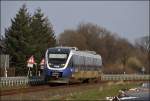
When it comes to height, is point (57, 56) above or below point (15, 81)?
above

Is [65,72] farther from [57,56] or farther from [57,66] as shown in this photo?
[57,56]

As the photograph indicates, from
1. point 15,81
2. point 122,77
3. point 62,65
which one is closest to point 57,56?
point 62,65

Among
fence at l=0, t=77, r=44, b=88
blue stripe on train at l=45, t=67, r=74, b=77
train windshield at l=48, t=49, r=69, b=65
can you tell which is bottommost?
fence at l=0, t=77, r=44, b=88

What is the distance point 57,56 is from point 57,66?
1.01 meters

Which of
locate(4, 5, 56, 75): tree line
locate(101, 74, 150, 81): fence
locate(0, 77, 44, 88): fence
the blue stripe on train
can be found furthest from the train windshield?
locate(101, 74, 150, 81): fence

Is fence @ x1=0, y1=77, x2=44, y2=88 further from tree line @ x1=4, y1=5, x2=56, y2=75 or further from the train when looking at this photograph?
tree line @ x1=4, y1=5, x2=56, y2=75

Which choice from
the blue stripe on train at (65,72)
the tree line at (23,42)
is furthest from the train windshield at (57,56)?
the tree line at (23,42)

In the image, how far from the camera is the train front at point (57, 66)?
163ft

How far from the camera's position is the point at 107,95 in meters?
42.6

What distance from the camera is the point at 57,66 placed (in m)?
50.0

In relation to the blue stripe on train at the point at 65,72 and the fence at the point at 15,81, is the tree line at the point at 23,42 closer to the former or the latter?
the fence at the point at 15,81

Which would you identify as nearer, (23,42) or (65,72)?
(65,72)

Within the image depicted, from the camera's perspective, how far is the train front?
4978 cm

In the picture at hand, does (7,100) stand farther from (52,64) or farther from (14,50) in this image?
(14,50)
